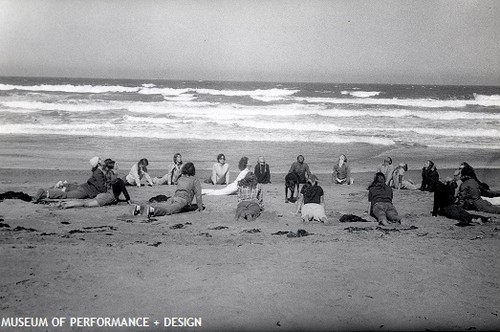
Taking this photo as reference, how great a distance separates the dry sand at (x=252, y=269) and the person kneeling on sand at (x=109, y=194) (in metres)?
0.17

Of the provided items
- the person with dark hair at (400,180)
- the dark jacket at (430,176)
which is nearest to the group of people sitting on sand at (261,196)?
the dark jacket at (430,176)

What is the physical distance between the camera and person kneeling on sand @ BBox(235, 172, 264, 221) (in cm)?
643

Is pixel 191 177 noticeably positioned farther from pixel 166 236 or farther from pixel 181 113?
pixel 181 113

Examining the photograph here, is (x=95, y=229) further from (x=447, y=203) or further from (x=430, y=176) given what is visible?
(x=430, y=176)

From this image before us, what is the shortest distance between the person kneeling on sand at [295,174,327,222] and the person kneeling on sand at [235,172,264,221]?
69 centimetres

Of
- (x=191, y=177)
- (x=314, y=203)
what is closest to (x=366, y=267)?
(x=314, y=203)

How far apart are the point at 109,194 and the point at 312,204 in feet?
11.3

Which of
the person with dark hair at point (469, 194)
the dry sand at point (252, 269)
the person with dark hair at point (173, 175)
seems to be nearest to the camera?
the dry sand at point (252, 269)

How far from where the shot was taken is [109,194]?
705 centimetres

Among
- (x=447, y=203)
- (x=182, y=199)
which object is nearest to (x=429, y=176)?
(x=447, y=203)

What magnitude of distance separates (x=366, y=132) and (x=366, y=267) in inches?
534

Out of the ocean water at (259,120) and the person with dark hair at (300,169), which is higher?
the ocean water at (259,120)

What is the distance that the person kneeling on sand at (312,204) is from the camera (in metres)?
6.32

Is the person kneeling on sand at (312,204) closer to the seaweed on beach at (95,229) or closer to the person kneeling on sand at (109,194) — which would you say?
the seaweed on beach at (95,229)
